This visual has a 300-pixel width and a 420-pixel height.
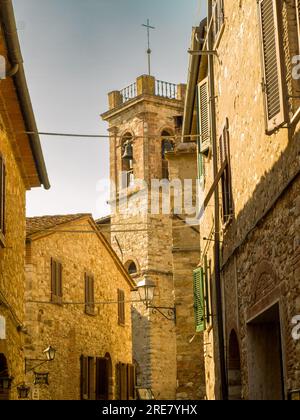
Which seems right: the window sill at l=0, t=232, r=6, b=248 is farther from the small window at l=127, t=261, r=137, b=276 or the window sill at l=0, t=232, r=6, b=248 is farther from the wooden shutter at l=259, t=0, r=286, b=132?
the small window at l=127, t=261, r=137, b=276

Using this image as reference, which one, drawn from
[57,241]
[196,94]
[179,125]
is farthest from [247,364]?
[179,125]

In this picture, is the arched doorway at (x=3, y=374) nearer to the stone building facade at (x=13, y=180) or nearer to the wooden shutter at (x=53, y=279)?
the stone building facade at (x=13, y=180)

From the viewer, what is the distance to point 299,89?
334 inches

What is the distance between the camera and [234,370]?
1289 centimetres

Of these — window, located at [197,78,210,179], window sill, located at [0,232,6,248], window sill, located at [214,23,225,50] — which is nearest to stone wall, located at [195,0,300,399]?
window sill, located at [214,23,225,50]

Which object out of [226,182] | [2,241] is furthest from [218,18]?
[2,241]

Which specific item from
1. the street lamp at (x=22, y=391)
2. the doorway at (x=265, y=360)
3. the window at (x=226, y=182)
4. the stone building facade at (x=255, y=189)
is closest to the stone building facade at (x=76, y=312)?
the street lamp at (x=22, y=391)

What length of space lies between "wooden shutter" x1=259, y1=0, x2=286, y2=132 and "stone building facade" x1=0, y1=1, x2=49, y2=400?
9.83 ft

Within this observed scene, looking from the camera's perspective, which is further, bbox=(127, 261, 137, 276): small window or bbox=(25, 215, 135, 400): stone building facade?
bbox=(127, 261, 137, 276): small window

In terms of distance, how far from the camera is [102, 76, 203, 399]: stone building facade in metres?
39.1

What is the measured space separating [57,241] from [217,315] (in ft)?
28.9

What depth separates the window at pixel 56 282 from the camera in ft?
69.1

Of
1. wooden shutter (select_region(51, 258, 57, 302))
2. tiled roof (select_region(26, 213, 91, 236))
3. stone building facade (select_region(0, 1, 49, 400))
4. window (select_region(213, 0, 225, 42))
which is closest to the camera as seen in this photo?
stone building facade (select_region(0, 1, 49, 400))
